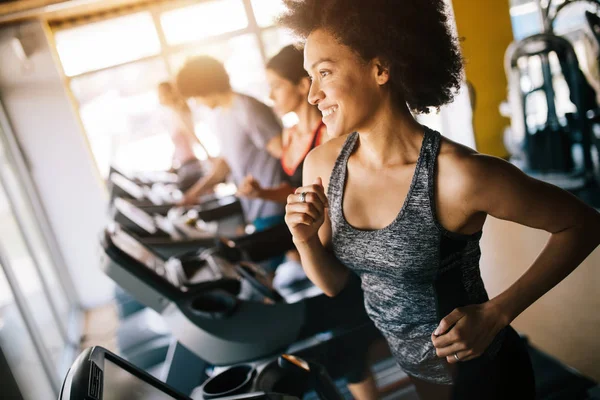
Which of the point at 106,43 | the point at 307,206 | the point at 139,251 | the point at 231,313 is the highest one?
the point at 106,43

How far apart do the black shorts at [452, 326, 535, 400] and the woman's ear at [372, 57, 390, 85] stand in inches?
17.5

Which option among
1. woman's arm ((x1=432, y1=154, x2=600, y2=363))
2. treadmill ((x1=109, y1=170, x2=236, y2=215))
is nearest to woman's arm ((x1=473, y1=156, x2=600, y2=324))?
woman's arm ((x1=432, y1=154, x2=600, y2=363))

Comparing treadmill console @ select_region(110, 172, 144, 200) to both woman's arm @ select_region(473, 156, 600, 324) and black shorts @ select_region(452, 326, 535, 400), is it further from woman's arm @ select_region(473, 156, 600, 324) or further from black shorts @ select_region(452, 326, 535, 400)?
woman's arm @ select_region(473, 156, 600, 324)

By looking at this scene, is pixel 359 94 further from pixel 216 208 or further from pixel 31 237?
pixel 31 237

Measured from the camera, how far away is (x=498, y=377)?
0.81 m

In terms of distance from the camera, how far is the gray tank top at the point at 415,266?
0.72 metres

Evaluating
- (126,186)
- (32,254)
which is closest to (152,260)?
(126,186)

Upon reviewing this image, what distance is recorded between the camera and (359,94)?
727 millimetres

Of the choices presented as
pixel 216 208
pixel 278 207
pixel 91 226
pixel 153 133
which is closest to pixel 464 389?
pixel 278 207

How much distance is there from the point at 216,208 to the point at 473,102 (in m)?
2.40

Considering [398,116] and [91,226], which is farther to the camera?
[91,226]

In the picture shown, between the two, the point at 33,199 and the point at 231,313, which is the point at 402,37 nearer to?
the point at 231,313

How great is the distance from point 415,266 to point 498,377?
244 millimetres

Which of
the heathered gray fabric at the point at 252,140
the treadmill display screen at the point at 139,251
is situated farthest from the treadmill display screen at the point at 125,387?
the treadmill display screen at the point at 139,251
